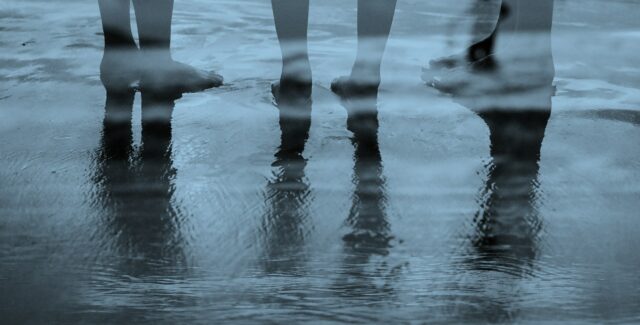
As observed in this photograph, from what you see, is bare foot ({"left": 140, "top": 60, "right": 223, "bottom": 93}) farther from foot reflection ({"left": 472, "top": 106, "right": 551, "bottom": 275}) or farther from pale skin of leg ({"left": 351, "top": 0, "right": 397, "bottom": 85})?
foot reflection ({"left": 472, "top": 106, "right": 551, "bottom": 275})

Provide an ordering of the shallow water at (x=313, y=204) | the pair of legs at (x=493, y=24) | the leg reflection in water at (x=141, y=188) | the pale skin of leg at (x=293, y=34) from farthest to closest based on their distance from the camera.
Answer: the pair of legs at (x=493, y=24)
the pale skin of leg at (x=293, y=34)
the leg reflection in water at (x=141, y=188)
the shallow water at (x=313, y=204)

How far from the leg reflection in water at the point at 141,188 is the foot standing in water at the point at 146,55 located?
0.09 metres

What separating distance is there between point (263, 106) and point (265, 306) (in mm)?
953

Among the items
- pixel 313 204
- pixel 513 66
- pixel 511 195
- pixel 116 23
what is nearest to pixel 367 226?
pixel 313 204

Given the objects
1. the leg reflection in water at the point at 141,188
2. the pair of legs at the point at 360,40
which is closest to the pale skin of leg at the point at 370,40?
the pair of legs at the point at 360,40

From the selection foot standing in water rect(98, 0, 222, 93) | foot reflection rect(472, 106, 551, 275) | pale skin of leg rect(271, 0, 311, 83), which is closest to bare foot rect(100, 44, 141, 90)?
foot standing in water rect(98, 0, 222, 93)

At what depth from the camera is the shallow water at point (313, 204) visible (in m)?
1.01

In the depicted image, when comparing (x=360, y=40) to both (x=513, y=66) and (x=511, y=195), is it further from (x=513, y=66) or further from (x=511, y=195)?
(x=511, y=195)

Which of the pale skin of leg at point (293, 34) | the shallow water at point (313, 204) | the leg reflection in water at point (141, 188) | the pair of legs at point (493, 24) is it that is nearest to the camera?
the shallow water at point (313, 204)

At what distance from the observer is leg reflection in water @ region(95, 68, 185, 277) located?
1.13m

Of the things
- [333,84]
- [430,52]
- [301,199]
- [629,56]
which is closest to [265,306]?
[301,199]

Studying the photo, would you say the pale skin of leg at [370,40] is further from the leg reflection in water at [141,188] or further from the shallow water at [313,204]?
the leg reflection in water at [141,188]

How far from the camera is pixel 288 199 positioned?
135 centimetres

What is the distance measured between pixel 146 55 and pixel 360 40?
2.03 ft
